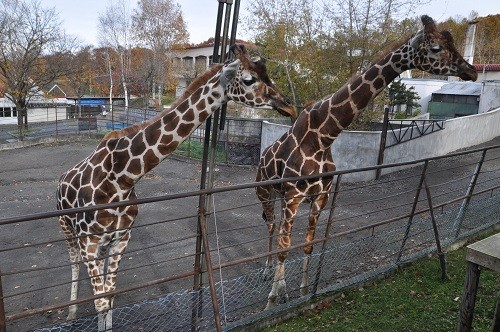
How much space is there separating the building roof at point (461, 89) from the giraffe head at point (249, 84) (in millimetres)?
21712

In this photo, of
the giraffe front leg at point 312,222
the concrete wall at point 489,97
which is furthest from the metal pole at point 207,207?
the concrete wall at point 489,97

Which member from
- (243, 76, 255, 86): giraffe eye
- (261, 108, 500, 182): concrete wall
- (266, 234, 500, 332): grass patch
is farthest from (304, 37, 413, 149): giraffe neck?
(261, 108, 500, 182): concrete wall

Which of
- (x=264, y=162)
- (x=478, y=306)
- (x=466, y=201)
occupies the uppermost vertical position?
Answer: (x=264, y=162)

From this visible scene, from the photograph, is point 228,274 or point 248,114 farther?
point 248,114

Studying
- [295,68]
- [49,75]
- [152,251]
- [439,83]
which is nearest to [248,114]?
[295,68]

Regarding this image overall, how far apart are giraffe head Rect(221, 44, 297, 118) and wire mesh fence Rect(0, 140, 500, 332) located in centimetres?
78

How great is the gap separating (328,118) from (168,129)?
174 centimetres

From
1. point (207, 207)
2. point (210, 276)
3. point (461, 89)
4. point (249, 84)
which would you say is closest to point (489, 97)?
point (461, 89)

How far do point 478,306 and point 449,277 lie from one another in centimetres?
61

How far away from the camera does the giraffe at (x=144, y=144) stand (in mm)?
3320

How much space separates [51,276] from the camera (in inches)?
201

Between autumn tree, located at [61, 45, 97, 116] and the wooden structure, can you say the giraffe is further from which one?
autumn tree, located at [61, 45, 97, 116]

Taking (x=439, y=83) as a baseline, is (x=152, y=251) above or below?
below

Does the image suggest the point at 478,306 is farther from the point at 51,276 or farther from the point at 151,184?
the point at 151,184
